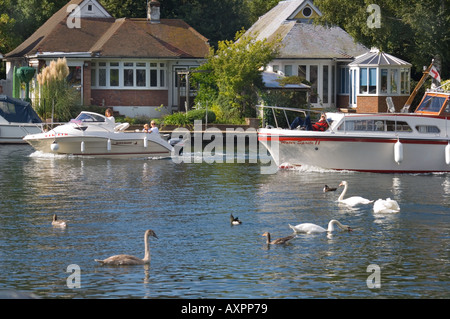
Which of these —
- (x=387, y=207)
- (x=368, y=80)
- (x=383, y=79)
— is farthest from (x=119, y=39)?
(x=387, y=207)

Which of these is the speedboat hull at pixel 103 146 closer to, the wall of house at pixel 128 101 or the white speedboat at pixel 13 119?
the white speedboat at pixel 13 119

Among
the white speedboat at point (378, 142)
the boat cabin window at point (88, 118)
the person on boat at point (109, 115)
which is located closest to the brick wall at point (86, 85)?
the person on boat at point (109, 115)

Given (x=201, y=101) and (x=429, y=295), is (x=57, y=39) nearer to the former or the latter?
(x=201, y=101)

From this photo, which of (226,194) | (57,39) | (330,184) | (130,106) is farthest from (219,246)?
(57,39)

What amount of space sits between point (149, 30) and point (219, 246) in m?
41.4

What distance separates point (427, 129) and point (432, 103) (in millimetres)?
1594

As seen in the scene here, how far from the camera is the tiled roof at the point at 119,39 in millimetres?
55938

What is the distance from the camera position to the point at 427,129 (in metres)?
33.7

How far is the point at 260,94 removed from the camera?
5038 centimetres

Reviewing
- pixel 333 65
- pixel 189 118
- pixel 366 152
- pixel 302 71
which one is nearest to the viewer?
pixel 366 152

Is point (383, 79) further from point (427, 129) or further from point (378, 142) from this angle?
point (378, 142)
